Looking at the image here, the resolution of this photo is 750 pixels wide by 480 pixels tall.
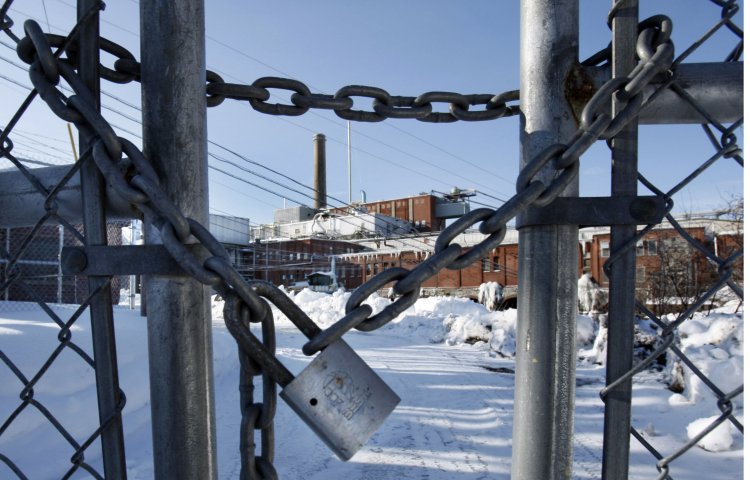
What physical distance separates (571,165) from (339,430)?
0.57 m

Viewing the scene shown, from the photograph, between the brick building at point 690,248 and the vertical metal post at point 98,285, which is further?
the brick building at point 690,248

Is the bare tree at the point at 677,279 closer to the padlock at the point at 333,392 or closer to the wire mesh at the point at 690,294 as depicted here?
the wire mesh at the point at 690,294

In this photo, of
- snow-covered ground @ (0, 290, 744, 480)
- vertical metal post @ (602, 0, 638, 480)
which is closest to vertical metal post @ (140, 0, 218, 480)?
vertical metal post @ (602, 0, 638, 480)

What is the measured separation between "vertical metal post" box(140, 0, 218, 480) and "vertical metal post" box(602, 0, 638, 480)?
2.45 feet

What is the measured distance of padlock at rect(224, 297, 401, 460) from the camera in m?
0.71

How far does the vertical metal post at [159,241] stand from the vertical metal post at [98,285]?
0.10 metres

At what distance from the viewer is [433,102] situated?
40.8 inches

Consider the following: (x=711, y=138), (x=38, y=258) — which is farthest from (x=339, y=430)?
(x=38, y=258)

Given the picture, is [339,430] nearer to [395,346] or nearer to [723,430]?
[723,430]

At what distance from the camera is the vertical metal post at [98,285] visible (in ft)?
2.93

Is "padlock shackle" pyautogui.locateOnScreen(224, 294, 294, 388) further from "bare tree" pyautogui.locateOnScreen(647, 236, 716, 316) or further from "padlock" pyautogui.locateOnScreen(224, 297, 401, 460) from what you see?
"bare tree" pyautogui.locateOnScreen(647, 236, 716, 316)

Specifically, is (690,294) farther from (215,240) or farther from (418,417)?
(215,240)

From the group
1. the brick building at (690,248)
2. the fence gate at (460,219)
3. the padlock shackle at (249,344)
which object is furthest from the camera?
the brick building at (690,248)

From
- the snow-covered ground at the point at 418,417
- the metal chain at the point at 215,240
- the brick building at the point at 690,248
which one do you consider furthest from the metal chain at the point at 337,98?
the brick building at the point at 690,248
